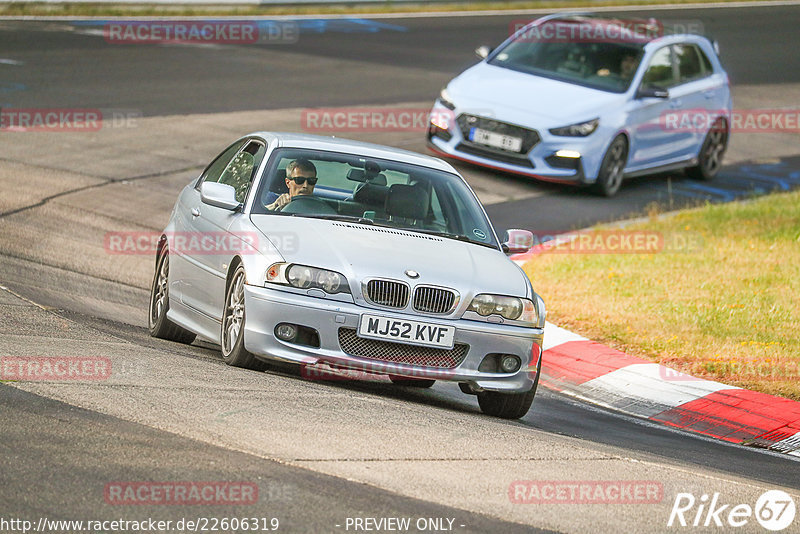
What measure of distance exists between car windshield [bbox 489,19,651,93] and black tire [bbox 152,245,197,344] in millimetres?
9093

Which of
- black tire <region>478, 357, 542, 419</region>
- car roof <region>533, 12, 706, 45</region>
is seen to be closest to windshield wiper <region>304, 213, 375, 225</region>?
black tire <region>478, 357, 542, 419</region>

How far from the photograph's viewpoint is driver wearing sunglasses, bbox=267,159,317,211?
8.63 metres

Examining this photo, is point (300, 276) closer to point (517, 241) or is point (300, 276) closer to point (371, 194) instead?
point (371, 194)

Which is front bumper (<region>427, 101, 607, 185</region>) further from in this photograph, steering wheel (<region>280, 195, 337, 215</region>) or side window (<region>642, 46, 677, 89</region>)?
steering wheel (<region>280, 195, 337, 215</region>)

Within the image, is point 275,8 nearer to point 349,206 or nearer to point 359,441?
point 349,206

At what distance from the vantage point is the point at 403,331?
7.51 meters

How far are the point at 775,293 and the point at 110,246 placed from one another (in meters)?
6.16

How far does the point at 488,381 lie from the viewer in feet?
25.7

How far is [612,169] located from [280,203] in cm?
916

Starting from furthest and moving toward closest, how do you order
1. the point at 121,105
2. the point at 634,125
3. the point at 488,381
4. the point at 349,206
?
the point at 121,105 → the point at 634,125 → the point at 349,206 → the point at 488,381

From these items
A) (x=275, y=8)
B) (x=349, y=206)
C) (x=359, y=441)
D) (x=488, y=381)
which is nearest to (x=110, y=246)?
(x=349, y=206)

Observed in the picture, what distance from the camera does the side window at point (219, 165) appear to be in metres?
9.55

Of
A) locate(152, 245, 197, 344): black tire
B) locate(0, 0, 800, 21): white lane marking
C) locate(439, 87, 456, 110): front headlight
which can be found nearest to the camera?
locate(152, 245, 197, 344): black tire

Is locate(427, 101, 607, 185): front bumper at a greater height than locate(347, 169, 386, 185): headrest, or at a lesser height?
lesser
